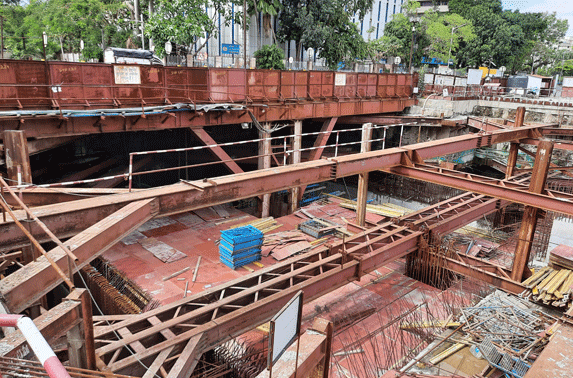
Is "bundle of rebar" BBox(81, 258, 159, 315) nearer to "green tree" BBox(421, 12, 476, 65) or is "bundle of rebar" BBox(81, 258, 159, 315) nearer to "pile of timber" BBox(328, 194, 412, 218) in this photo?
"pile of timber" BBox(328, 194, 412, 218)

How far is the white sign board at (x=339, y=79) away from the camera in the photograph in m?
20.7

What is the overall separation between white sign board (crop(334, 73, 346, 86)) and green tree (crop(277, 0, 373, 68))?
10.8m

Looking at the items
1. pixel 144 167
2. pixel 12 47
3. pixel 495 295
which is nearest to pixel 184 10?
pixel 144 167

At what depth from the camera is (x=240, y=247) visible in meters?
12.3

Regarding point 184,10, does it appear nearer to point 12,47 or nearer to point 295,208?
point 295,208

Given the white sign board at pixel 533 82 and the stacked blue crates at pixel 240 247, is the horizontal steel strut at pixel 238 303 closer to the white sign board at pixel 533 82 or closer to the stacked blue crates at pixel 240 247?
the stacked blue crates at pixel 240 247

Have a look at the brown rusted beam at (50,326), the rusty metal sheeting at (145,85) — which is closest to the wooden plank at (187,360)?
the brown rusted beam at (50,326)

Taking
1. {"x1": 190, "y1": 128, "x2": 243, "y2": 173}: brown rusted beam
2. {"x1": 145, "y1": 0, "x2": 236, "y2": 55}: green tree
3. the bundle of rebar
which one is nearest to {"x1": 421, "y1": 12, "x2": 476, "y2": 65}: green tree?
{"x1": 145, "y1": 0, "x2": 236, "y2": 55}: green tree

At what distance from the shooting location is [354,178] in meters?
26.0

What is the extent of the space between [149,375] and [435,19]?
52.9 metres

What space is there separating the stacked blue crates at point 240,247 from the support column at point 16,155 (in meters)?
5.76

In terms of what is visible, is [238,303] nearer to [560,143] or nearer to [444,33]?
[560,143]

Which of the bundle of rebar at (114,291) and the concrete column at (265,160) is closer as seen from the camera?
the bundle of rebar at (114,291)

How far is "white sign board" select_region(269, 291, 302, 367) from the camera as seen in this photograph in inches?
131
